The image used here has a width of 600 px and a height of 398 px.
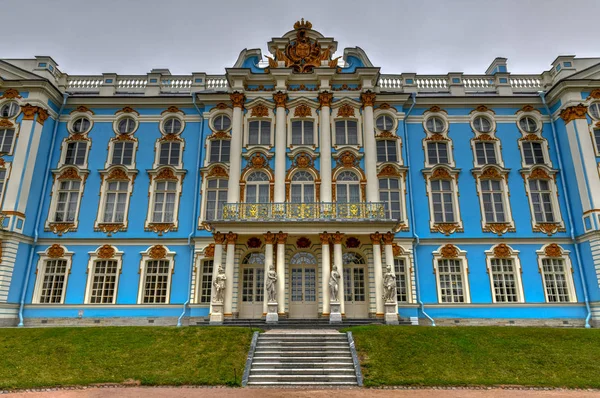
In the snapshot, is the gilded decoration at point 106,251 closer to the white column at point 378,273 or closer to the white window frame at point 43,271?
the white window frame at point 43,271

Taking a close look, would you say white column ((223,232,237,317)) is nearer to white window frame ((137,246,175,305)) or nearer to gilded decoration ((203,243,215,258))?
gilded decoration ((203,243,215,258))

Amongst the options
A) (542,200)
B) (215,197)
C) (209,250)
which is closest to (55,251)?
(209,250)

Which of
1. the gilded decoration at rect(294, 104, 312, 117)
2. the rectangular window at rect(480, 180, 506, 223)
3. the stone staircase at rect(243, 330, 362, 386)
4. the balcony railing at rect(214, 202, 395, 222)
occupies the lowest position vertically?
the stone staircase at rect(243, 330, 362, 386)

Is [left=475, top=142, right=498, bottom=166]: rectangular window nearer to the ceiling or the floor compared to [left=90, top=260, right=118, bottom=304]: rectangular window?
nearer to the ceiling

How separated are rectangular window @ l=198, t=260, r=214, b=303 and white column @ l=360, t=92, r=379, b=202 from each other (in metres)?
9.11

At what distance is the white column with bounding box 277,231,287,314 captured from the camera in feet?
65.2

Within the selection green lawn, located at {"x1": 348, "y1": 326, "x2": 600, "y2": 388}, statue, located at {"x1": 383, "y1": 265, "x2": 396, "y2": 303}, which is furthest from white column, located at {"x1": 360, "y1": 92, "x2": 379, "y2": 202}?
green lawn, located at {"x1": 348, "y1": 326, "x2": 600, "y2": 388}

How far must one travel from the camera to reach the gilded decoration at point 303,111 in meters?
24.4

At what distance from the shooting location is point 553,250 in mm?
22578

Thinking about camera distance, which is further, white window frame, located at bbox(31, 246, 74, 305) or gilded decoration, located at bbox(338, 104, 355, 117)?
gilded decoration, located at bbox(338, 104, 355, 117)

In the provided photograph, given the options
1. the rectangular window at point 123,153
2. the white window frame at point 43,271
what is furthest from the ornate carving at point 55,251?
the rectangular window at point 123,153

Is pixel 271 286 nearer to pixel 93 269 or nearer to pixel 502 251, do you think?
pixel 93 269

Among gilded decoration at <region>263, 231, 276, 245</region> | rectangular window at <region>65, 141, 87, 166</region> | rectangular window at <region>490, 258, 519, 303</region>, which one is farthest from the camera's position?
rectangular window at <region>65, 141, 87, 166</region>

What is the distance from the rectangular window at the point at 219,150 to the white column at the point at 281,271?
21.0ft
